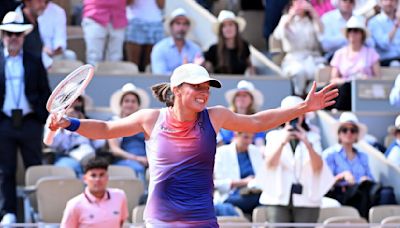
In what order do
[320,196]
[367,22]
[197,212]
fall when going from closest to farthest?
1. [197,212]
2. [320,196]
3. [367,22]

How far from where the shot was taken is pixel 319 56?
15.0 meters

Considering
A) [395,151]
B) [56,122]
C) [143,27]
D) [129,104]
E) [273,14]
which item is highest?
[273,14]

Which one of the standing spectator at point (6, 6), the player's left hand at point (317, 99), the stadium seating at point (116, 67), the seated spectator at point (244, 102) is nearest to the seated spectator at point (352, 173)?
the seated spectator at point (244, 102)

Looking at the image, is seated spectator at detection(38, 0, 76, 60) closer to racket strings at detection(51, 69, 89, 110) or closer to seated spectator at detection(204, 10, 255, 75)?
seated spectator at detection(204, 10, 255, 75)

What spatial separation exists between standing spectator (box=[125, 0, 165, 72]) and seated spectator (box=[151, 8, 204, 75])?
669 millimetres

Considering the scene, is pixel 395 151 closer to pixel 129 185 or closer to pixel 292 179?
pixel 292 179

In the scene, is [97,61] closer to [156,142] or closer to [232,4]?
[232,4]

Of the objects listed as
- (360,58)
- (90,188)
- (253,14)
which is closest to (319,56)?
(360,58)

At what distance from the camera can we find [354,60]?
47.3ft

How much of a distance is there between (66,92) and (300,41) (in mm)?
7472

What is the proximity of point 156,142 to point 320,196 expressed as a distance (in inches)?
156

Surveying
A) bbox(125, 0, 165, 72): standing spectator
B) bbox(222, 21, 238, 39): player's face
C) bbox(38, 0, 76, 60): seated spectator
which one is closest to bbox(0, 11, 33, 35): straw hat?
bbox(38, 0, 76, 60): seated spectator

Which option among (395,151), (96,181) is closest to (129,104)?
(96,181)

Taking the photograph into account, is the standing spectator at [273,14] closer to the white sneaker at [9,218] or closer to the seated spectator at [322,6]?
the seated spectator at [322,6]
